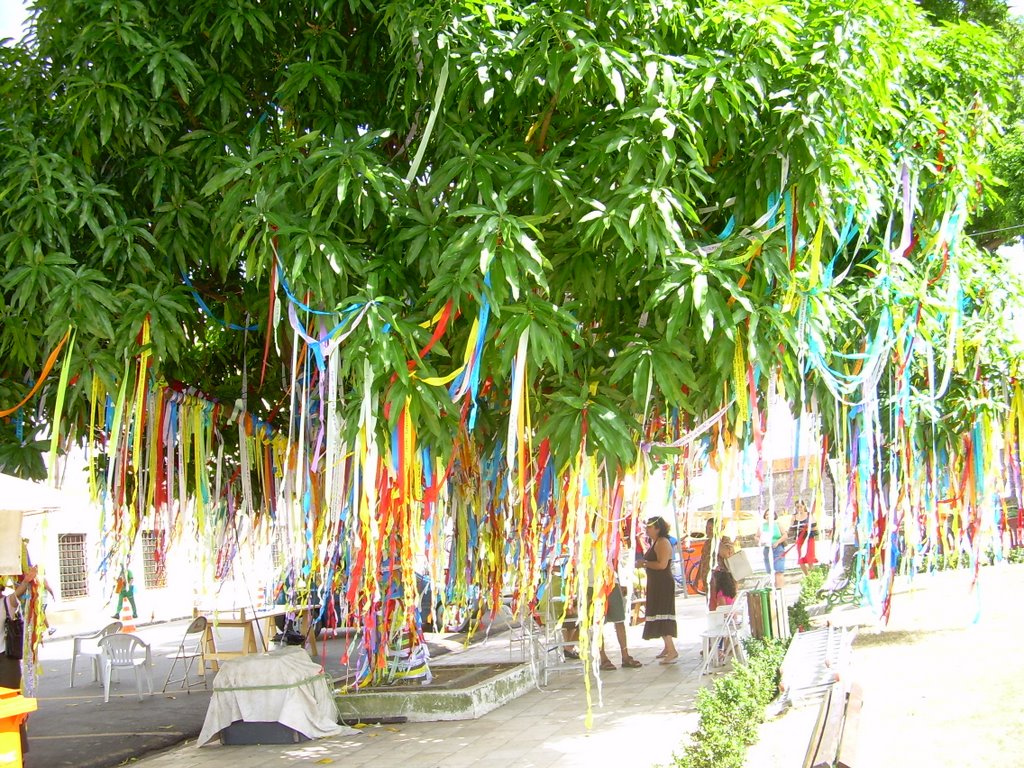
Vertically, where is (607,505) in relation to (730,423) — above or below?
below

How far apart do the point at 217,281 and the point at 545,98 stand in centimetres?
241

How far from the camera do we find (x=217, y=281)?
6176 millimetres

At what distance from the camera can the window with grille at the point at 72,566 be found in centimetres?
2002

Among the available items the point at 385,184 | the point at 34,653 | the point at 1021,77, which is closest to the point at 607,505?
the point at 385,184

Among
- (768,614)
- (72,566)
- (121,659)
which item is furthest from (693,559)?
(121,659)

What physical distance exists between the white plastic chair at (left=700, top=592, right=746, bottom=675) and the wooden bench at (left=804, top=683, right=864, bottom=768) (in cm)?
466

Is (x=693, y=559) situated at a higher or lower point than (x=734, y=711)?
lower

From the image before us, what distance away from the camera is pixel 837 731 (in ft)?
13.7

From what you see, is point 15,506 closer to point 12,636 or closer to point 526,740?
point 12,636

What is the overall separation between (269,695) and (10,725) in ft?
10.3

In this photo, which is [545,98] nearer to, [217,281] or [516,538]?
[217,281]

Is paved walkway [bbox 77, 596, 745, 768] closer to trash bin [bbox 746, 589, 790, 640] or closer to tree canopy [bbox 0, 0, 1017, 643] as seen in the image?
trash bin [bbox 746, 589, 790, 640]

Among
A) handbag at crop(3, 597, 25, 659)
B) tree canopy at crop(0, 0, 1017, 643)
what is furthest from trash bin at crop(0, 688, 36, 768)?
handbag at crop(3, 597, 25, 659)

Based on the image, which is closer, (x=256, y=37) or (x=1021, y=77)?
(x=256, y=37)
